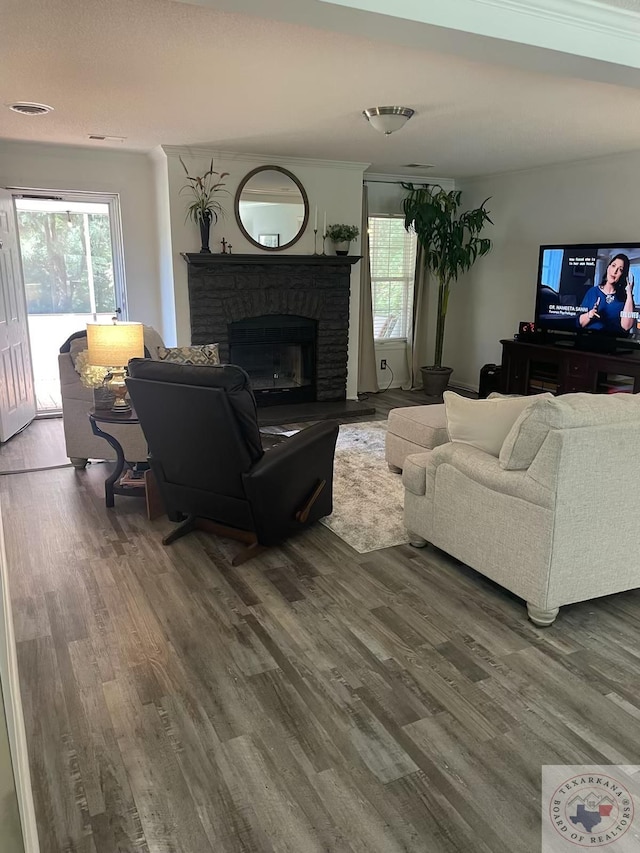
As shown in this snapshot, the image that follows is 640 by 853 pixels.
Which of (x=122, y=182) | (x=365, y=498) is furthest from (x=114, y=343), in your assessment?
(x=122, y=182)

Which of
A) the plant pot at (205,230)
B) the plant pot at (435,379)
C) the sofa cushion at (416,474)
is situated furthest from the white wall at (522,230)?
the sofa cushion at (416,474)

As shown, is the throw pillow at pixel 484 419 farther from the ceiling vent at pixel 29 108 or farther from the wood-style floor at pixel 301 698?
the ceiling vent at pixel 29 108

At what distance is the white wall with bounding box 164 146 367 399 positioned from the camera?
5.57m

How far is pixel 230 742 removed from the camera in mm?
1978

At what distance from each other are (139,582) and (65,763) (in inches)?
44.4

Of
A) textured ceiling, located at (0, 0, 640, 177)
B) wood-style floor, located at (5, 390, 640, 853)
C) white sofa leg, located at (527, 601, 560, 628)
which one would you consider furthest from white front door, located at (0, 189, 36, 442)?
white sofa leg, located at (527, 601, 560, 628)

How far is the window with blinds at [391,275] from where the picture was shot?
7090mm

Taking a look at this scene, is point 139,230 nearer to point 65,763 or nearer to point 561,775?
point 65,763

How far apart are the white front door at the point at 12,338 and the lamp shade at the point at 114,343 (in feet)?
6.38

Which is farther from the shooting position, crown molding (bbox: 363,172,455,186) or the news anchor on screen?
crown molding (bbox: 363,172,455,186)

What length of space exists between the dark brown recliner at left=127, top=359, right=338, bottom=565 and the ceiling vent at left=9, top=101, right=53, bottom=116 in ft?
6.64

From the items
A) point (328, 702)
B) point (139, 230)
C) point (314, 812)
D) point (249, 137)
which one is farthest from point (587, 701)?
point (139, 230)

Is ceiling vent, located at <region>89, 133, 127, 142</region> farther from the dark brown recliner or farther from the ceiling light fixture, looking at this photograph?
the dark brown recliner

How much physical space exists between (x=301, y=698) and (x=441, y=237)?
555 cm
